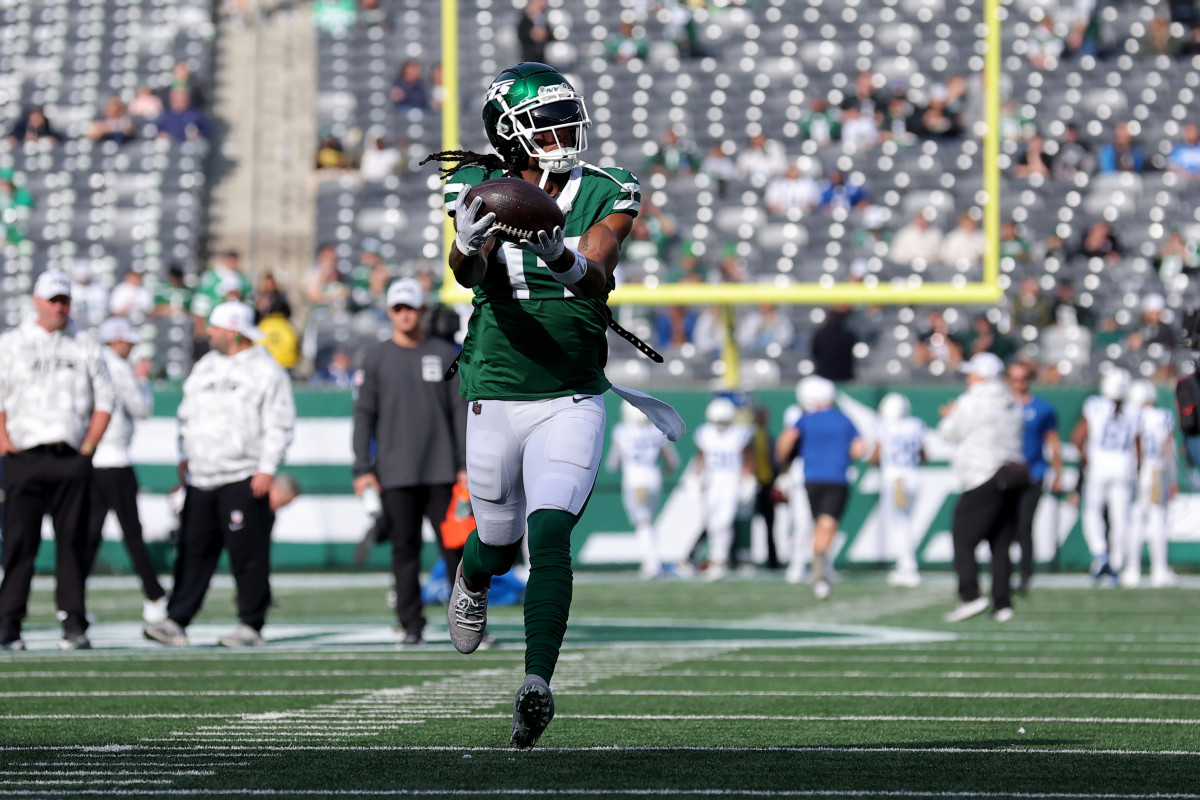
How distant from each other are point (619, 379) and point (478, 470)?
51.0 feet

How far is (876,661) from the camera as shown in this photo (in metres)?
9.63

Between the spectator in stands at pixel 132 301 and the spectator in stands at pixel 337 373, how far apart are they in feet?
7.37

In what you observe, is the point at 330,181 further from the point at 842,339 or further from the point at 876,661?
the point at 876,661

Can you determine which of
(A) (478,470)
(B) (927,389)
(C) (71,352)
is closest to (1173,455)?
(B) (927,389)

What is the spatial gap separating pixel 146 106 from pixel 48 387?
60.1 feet

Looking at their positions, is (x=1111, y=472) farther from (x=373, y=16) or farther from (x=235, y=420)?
(x=373, y=16)

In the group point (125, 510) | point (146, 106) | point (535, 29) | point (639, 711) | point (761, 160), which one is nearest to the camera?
point (639, 711)

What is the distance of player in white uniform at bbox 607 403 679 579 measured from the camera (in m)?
18.4

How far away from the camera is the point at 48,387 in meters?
10.1

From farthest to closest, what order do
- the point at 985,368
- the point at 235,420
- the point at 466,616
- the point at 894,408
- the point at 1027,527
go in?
the point at 894,408
the point at 1027,527
the point at 985,368
the point at 235,420
the point at 466,616

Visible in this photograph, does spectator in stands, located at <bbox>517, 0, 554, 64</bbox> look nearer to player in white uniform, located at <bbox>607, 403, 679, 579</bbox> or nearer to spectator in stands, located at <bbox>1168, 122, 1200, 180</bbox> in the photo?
player in white uniform, located at <bbox>607, 403, 679, 579</bbox>

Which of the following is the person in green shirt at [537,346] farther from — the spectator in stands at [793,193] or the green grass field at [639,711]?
the spectator in stands at [793,193]

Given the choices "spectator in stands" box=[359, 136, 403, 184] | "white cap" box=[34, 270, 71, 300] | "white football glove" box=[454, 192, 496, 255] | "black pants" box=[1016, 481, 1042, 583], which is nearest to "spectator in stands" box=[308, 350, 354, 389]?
"spectator in stands" box=[359, 136, 403, 184]

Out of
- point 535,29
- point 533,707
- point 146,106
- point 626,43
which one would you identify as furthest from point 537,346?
point 146,106
